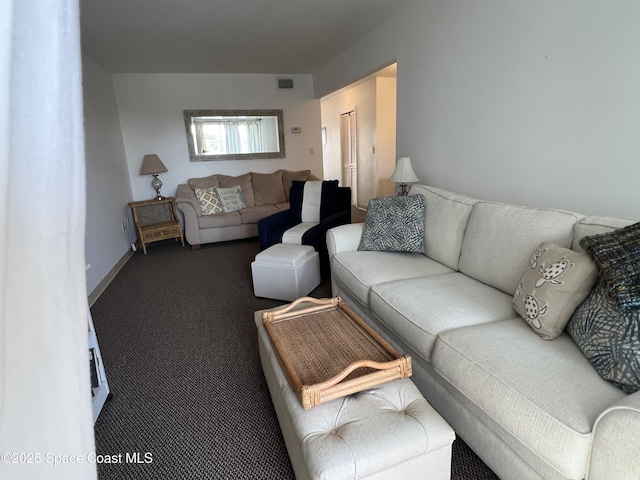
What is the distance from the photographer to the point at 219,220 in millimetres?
4512

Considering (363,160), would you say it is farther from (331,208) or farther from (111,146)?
(111,146)

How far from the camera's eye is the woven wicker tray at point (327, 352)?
3.76ft

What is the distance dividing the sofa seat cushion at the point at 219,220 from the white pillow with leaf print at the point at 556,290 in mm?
3743

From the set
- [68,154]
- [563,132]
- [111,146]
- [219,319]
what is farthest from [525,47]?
[111,146]

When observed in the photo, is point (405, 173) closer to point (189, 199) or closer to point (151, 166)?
point (189, 199)

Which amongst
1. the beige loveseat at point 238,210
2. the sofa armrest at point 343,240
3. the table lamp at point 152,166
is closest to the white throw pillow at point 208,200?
the beige loveseat at point 238,210

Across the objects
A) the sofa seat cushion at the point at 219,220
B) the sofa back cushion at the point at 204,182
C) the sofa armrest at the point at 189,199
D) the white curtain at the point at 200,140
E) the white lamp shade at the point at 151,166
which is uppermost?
the white curtain at the point at 200,140

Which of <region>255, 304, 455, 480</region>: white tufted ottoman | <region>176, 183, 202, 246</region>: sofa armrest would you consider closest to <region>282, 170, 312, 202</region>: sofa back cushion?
<region>176, 183, 202, 246</region>: sofa armrest

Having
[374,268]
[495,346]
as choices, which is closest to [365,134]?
[374,268]

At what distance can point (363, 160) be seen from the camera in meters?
6.38

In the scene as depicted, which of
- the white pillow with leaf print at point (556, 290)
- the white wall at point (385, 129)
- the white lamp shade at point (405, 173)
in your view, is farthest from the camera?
the white wall at point (385, 129)

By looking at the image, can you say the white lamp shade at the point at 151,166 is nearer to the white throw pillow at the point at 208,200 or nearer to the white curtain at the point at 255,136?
the white throw pillow at the point at 208,200

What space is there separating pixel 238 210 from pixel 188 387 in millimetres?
3201

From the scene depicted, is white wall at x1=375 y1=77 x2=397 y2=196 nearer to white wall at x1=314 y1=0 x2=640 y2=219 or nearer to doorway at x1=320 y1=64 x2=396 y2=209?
doorway at x1=320 y1=64 x2=396 y2=209
